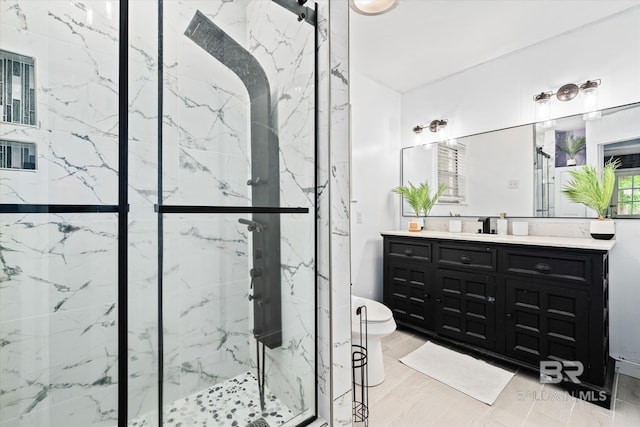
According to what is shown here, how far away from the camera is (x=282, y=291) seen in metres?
1.24

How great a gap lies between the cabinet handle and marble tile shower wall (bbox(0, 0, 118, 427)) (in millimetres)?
2444

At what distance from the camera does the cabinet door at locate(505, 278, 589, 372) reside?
1.78m

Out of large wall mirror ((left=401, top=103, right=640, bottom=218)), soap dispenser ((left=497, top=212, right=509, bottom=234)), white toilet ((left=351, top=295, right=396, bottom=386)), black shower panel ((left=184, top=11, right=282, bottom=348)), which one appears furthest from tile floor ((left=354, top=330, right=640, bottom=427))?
large wall mirror ((left=401, top=103, right=640, bottom=218))

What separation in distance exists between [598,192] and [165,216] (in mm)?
2733

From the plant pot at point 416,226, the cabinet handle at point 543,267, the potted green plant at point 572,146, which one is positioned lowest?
the cabinet handle at point 543,267

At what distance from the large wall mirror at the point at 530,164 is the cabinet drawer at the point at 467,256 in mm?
659

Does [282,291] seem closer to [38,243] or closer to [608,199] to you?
[38,243]

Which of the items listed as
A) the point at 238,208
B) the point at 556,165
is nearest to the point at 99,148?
the point at 238,208

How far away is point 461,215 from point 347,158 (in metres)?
2.17

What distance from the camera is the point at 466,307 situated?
230 centimetres

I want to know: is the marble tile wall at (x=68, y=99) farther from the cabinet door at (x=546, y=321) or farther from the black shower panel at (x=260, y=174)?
the cabinet door at (x=546, y=321)

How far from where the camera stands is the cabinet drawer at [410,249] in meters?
2.54

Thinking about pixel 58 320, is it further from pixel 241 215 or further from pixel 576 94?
pixel 576 94

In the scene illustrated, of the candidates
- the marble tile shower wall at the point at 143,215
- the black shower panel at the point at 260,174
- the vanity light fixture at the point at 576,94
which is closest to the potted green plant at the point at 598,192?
the vanity light fixture at the point at 576,94
